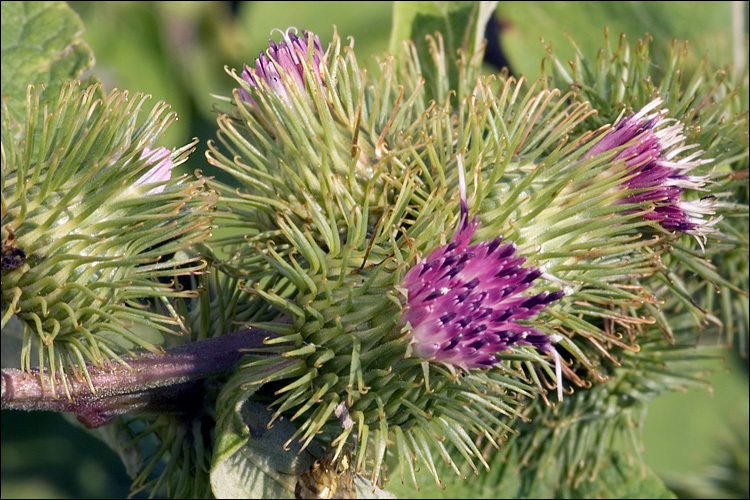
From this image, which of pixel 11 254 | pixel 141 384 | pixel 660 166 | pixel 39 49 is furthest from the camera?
pixel 39 49

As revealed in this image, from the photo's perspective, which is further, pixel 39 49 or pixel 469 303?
pixel 39 49

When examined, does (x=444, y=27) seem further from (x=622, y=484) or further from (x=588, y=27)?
(x=622, y=484)

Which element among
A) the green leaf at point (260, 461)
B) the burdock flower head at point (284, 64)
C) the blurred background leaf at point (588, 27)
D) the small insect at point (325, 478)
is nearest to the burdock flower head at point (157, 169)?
the burdock flower head at point (284, 64)

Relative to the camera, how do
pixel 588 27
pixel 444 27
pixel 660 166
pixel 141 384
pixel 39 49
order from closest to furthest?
pixel 141 384
pixel 660 166
pixel 39 49
pixel 444 27
pixel 588 27

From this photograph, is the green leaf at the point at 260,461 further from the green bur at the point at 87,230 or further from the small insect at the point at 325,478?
the green bur at the point at 87,230

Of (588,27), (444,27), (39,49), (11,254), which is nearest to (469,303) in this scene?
(11,254)

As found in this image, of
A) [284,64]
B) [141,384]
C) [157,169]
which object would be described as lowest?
[141,384]

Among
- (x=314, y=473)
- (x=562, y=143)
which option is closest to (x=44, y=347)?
(x=314, y=473)
